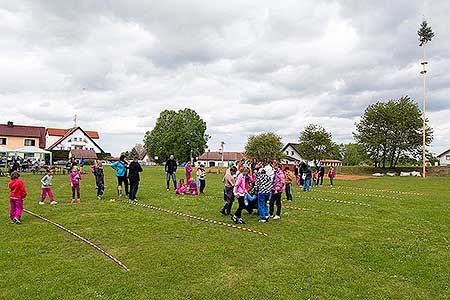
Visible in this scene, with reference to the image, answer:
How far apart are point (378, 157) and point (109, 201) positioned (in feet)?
173

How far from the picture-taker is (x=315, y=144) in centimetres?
6775

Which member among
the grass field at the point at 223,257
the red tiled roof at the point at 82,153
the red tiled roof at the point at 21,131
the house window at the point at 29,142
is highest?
the red tiled roof at the point at 21,131

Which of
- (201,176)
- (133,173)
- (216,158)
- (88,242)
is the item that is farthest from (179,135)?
(88,242)

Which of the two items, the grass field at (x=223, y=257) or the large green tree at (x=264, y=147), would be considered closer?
the grass field at (x=223, y=257)

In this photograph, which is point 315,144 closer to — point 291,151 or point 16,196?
point 291,151

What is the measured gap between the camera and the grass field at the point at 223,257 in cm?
576

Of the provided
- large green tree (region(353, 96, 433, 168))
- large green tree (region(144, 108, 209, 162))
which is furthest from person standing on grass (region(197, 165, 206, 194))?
large green tree (region(144, 108, 209, 162))

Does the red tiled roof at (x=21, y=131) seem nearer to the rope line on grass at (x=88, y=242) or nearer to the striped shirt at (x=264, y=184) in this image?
the rope line on grass at (x=88, y=242)

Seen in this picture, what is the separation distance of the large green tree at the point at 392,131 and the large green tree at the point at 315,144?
9.94m

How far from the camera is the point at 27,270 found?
21.1 feet

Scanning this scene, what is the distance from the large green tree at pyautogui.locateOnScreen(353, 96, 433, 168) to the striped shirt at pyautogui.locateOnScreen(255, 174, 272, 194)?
4963 centimetres

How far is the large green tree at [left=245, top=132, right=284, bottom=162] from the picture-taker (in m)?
67.6

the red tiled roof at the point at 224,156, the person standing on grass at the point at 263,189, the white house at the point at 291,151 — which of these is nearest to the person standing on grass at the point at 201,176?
the person standing on grass at the point at 263,189

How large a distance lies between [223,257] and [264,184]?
4.00 metres
